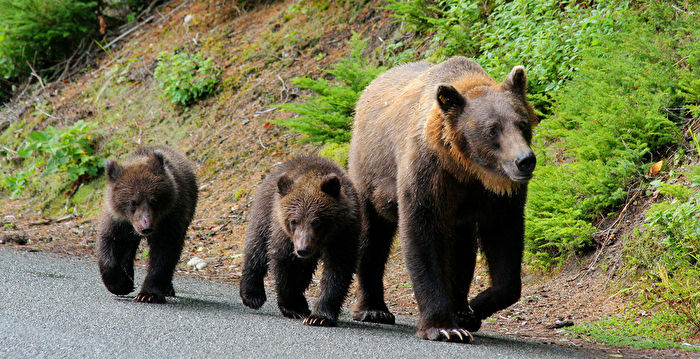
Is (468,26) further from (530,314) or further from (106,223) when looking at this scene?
(106,223)

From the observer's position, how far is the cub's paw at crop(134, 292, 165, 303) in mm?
7434

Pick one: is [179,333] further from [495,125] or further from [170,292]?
[495,125]

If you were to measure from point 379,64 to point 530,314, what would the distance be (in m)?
6.82

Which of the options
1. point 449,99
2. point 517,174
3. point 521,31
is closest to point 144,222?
point 449,99

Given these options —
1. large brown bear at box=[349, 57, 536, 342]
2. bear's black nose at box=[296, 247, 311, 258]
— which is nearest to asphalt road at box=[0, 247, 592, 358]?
large brown bear at box=[349, 57, 536, 342]

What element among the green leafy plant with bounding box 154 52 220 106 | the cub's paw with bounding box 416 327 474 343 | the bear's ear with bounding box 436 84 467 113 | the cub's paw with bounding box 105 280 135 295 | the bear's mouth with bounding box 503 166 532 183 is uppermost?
the bear's ear with bounding box 436 84 467 113

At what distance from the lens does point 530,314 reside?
26.2 ft

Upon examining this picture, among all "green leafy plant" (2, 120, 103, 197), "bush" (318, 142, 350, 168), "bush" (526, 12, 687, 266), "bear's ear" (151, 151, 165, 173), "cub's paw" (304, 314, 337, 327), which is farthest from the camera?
"green leafy plant" (2, 120, 103, 197)

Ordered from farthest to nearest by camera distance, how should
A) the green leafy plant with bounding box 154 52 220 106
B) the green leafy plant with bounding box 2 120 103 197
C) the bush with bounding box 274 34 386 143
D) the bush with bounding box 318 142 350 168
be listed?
the green leafy plant with bounding box 154 52 220 106
the green leafy plant with bounding box 2 120 103 197
the bush with bounding box 274 34 386 143
the bush with bounding box 318 142 350 168

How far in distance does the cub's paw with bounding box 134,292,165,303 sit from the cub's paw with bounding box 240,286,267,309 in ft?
2.57

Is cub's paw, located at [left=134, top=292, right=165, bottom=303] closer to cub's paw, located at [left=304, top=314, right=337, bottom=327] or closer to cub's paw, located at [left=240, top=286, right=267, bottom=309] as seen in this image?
cub's paw, located at [left=240, top=286, right=267, bottom=309]

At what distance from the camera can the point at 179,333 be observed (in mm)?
5863

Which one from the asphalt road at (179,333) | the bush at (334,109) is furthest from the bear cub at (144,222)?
the bush at (334,109)

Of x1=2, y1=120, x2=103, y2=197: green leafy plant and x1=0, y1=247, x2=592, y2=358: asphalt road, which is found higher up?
x1=0, y1=247, x2=592, y2=358: asphalt road
